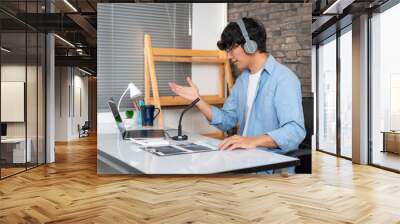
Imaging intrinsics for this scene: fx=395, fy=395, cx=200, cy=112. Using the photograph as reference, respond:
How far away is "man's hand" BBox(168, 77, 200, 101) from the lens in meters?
3.89

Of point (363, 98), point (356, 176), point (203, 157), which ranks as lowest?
point (356, 176)

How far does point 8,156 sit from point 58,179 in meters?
0.86

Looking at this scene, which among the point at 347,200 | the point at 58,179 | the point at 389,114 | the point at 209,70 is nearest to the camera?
the point at 347,200

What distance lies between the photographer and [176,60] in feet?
13.0

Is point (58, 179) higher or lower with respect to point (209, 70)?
lower

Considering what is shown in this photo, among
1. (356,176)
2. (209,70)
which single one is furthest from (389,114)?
(209,70)

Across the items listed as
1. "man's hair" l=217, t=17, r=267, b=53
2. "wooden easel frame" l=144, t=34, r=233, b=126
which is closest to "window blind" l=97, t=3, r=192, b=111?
"wooden easel frame" l=144, t=34, r=233, b=126

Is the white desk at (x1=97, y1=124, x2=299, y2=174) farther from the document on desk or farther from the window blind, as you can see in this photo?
the window blind

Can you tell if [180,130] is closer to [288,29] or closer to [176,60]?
[176,60]

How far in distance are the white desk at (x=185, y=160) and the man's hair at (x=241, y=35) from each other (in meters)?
0.95

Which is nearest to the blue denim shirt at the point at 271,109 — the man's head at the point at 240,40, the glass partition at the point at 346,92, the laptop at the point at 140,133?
the man's head at the point at 240,40

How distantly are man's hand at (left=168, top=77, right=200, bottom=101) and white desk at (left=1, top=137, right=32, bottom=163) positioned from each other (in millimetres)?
2467

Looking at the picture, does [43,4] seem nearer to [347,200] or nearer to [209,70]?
[209,70]

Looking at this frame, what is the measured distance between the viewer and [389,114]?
568 cm
